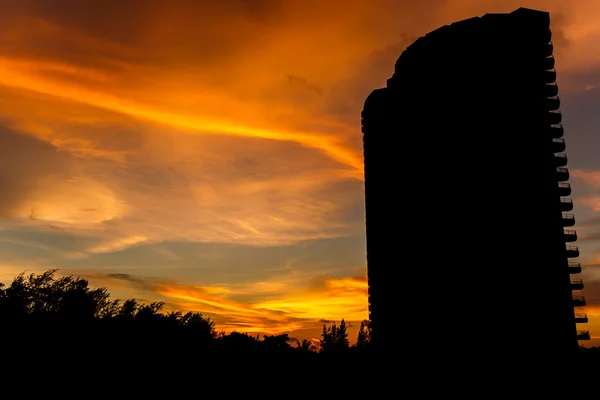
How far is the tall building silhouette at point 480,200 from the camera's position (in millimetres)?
88125

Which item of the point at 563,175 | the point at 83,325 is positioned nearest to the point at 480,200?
the point at 563,175

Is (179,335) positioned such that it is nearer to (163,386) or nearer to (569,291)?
(163,386)

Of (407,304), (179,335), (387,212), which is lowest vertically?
(179,335)

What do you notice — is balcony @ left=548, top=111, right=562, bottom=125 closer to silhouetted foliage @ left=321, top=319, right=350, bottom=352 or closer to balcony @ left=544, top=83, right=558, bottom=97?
balcony @ left=544, top=83, right=558, bottom=97

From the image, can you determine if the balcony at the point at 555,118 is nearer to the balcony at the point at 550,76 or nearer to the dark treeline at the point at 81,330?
the balcony at the point at 550,76

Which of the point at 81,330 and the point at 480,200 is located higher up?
the point at 480,200

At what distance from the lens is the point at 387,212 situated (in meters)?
120

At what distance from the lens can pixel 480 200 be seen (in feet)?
321

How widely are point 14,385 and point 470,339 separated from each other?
68704 mm

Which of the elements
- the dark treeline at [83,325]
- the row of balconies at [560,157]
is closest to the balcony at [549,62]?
the row of balconies at [560,157]

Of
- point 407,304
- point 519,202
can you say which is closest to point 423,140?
point 519,202

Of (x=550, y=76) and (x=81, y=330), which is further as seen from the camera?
(x=550, y=76)

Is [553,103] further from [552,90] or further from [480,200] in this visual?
[480,200]

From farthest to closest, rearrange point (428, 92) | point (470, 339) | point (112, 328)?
1. point (428, 92)
2. point (470, 339)
3. point (112, 328)
